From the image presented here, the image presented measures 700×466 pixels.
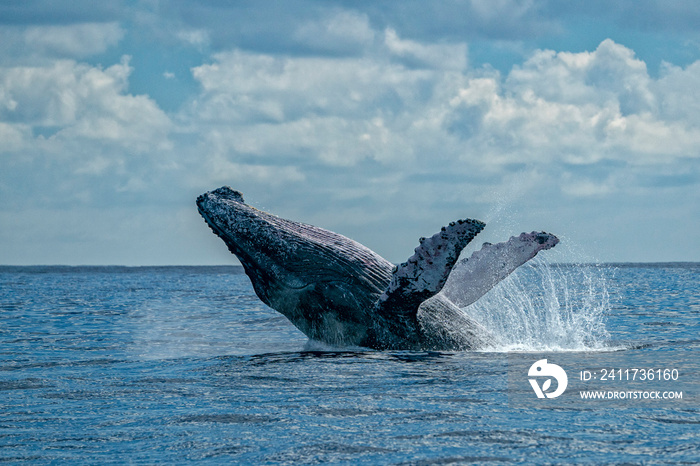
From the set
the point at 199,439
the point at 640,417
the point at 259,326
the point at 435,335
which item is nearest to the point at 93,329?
the point at 259,326

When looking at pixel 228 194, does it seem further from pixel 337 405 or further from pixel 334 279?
pixel 337 405

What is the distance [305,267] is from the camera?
457 inches

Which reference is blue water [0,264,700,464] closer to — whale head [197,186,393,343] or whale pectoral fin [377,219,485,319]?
whale head [197,186,393,343]

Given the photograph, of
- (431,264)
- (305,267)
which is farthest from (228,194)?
(431,264)

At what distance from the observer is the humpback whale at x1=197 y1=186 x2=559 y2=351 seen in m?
11.5

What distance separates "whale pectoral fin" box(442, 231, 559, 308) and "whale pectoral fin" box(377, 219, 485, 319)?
8.14 feet

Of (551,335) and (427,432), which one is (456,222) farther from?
(551,335)

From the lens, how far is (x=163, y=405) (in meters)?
8.01

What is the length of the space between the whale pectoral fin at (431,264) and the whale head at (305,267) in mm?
1237

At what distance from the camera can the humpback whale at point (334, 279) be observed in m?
11.5

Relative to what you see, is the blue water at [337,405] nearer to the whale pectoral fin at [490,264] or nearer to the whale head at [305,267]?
the whale head at [305,267]

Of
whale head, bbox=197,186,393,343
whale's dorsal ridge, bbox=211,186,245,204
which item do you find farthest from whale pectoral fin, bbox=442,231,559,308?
whale's dorsal ridge, bbox=211,186,245,204

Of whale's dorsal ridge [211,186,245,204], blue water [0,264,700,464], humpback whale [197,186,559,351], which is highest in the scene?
whale's dorsal ridge [211,186,245,204]

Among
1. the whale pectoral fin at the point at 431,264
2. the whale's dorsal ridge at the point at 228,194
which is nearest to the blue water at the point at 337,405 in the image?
the whale pectoral fin at the point at 431,264
